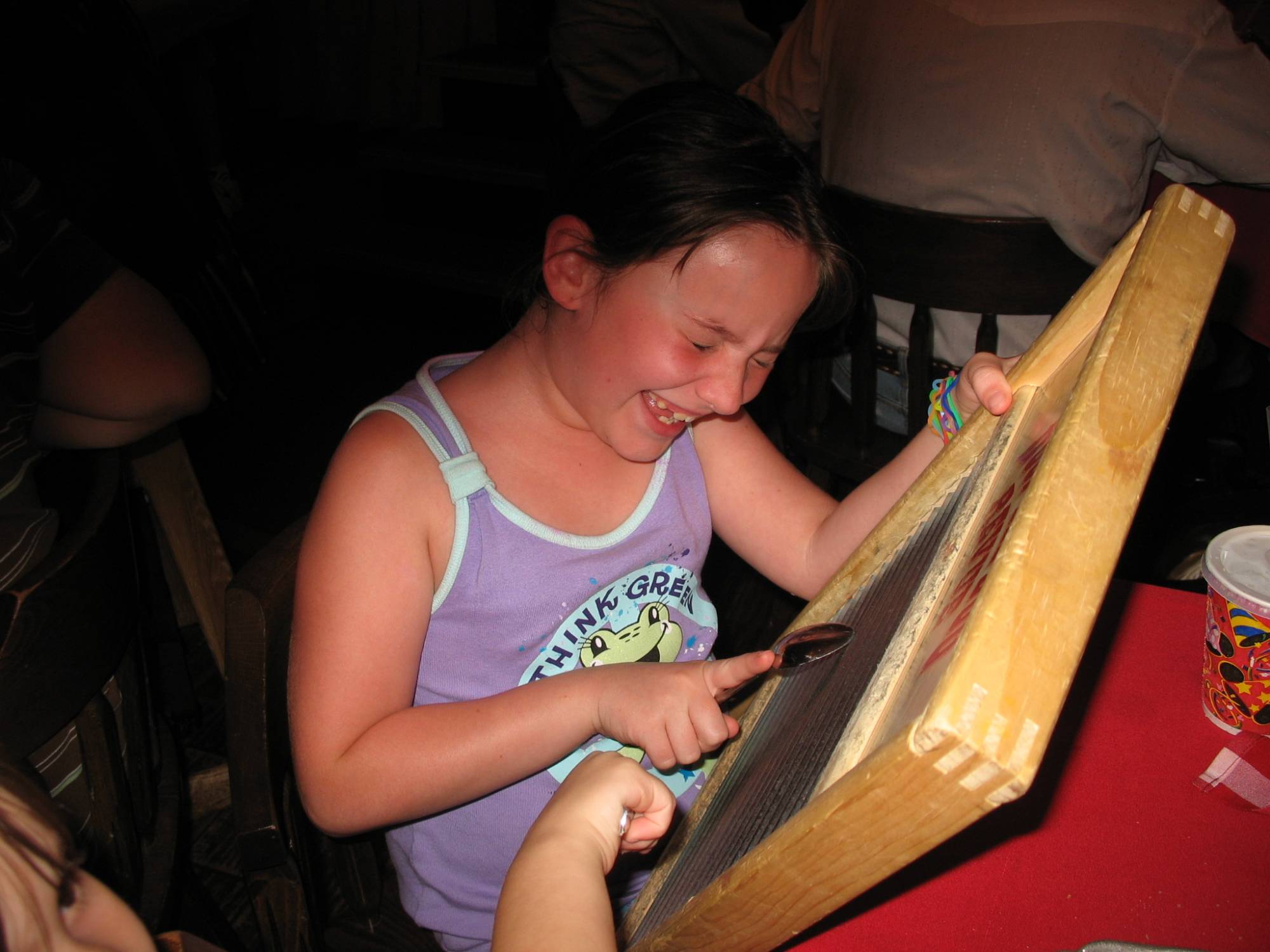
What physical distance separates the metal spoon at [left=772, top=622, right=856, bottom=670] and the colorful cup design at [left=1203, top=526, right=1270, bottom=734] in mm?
440

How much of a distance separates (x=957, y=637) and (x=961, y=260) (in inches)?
56.6

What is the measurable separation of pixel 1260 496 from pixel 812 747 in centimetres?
138

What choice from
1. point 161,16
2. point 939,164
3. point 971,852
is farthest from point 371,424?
point 161,16

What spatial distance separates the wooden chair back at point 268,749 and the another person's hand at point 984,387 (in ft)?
2.55

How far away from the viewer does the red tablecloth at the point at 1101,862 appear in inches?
32.2

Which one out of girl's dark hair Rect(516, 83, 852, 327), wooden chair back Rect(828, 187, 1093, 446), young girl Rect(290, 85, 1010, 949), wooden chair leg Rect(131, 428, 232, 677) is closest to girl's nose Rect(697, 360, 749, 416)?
young girl Rect(290, 85, 1010, 949)

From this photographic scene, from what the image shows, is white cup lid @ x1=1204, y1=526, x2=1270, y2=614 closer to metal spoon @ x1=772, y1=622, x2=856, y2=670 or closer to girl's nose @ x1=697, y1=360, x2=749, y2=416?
metal spoon @ x1=772, y1=622, x2=856, y2=670

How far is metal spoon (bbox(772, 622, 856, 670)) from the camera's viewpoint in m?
0.87

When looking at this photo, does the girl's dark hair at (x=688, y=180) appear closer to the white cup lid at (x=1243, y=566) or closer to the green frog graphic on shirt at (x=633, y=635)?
the green frog graphic on shirt at (x=633, y=635)

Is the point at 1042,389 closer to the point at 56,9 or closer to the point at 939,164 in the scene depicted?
the point at 939,164

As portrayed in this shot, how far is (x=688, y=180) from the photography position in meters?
1.09

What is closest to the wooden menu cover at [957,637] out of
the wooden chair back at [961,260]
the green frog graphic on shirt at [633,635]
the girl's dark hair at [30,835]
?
the green frog graphic on shirt at [633,635]

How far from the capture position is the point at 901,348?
7.25ft

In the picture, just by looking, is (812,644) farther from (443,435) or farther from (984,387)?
(443,435)
